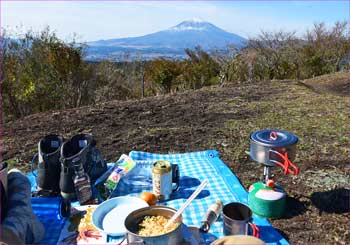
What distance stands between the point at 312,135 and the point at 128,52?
6880mm

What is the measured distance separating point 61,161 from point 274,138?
102 centimetres

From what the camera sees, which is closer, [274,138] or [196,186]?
[274,138]

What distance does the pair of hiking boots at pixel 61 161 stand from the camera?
1.61 meters

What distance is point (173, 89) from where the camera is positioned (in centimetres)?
718

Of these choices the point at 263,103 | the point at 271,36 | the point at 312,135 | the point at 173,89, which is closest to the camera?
the point at 312,135

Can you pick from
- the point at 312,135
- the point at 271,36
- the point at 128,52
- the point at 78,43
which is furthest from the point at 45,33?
the point at 271,36

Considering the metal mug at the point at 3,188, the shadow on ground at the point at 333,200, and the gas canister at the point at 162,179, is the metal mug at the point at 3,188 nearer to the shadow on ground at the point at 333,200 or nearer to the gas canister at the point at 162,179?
the gas canister at the point at 162,179

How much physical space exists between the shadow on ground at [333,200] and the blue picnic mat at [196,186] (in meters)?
0.39

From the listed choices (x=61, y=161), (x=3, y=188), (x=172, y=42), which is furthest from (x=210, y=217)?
(x=172, y=42)

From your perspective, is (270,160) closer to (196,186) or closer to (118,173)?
(196,186)

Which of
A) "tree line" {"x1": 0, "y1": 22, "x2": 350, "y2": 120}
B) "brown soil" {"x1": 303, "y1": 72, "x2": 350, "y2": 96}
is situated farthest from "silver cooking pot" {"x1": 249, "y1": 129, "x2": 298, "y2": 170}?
"brown soil" {"x1": 303, "y1": 72, "x2": 350, "y2": 96}

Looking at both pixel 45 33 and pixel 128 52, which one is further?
pixel 128 52

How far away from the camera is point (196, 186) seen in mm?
1935

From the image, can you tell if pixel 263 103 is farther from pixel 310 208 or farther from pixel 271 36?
pixel 271 36
